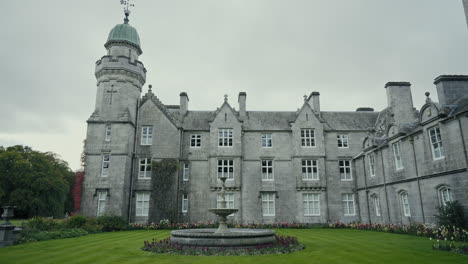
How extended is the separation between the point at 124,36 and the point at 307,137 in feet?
70.2

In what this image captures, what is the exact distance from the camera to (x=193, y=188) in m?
28.5

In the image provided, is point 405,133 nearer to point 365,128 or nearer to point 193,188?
point 365,128

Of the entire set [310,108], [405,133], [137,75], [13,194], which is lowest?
[13,194]

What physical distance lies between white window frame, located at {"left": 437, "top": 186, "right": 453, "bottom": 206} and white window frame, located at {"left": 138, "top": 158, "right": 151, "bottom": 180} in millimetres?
23141

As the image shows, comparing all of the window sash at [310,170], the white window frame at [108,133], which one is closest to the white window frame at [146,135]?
the white window frame at [108,133]

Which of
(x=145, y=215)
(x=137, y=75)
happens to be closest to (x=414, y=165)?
(x=145, y=215)

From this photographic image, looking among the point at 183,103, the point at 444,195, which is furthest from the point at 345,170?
the point at 183,103

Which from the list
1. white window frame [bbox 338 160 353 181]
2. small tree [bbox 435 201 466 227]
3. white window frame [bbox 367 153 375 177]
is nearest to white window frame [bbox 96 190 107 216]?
white window frame [bbox 338 160 353 181]

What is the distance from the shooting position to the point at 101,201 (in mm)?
25750

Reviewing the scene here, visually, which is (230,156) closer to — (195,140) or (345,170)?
(195,140)

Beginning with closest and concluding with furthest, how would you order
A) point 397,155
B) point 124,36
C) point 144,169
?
point 397,155 < point 144,169 < point 124,36

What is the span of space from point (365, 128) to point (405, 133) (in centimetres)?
1070

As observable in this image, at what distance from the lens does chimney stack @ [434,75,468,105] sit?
1911cm

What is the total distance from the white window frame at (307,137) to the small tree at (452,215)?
14256 millimetres
